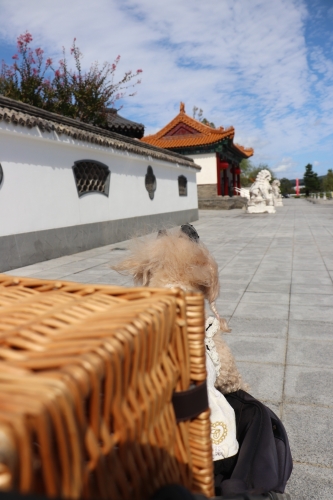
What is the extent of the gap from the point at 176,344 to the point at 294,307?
3965mm

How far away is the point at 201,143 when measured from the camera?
2373 cm

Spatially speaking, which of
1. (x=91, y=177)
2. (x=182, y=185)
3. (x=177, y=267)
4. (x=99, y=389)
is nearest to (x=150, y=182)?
(x=182, y=185)

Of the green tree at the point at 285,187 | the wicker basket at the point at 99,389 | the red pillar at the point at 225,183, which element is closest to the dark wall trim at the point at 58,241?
the wicker basket at the point at 99,389

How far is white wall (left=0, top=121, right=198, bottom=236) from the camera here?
6.97 meters

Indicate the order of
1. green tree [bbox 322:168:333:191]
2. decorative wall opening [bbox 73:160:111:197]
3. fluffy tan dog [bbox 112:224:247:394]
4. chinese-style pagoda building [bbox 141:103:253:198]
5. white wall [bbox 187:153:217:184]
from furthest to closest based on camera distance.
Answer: green tree [bbox 322:168:333:191], white wall [bbox 187:153:217:184], chinese-style pagoda building [bbox 141:103:253:198], decorative wall opening [bbox 73:160:111:197], fluffy tan dog [bbox 112:224:247:394]

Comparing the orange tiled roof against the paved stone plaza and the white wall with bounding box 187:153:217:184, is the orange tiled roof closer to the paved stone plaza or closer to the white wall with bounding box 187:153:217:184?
the white wall with bounding box 187:153:217:184

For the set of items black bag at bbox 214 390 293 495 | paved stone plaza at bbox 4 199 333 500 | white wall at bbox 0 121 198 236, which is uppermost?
white wall at bbox 0 121 198 236

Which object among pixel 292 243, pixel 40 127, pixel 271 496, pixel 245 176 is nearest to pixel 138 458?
pixel 271 496

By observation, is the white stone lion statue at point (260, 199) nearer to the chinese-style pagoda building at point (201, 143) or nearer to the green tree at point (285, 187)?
the chinese-style pagoda building at point (201, 143)

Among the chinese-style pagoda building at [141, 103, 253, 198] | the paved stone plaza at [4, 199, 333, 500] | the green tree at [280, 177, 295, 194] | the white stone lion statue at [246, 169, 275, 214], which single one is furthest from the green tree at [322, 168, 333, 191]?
the paved stone plaza at [4, 199, 333, 500]

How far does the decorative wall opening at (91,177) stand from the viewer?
→ 8992 millimetres

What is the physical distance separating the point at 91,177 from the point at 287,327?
6.88 metres

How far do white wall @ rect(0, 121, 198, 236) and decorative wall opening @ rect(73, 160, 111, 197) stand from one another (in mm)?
125

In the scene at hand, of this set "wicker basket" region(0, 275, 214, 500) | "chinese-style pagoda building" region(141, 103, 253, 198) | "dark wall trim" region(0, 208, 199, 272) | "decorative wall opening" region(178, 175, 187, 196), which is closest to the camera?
"wicker basket" region(0, 275, 214, 500)
